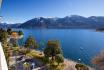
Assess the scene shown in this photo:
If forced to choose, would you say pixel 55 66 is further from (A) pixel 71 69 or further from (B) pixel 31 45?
(B) pixel 31 45

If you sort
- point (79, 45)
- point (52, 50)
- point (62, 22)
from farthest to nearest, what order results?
point (62, 22) < point (79, 45) < point (52, 50)

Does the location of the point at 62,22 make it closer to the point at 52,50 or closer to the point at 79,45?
the point at 79,45

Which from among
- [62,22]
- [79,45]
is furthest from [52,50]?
[62,22]

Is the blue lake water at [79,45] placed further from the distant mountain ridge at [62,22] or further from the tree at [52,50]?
the distant mountain ridge at [62,22]

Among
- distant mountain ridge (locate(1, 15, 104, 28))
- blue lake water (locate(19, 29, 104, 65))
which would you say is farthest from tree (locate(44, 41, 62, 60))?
distant mountain ridge (locate(1, 15, 104, 28))

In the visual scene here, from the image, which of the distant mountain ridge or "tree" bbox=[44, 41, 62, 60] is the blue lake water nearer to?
"tree" bbox=[44, 41, 62, 60]

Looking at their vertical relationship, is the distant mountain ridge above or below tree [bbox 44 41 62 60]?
below

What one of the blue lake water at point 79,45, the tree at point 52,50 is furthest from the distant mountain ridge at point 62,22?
the tree at point 52,50

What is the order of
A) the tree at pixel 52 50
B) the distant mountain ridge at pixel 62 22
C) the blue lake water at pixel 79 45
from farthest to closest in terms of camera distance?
the distant mountain ridge at pixel 62 22
the blue lake water at pixel 79 45
the tree at pixel 52 50

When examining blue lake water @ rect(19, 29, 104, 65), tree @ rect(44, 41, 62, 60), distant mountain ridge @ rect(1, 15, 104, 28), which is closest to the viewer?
tree @ rect(44, 41, 62, 60)

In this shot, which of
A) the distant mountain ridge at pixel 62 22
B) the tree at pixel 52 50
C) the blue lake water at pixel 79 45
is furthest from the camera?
the distant mountain ridge at pixel 62 22

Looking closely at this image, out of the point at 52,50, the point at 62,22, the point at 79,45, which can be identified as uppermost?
the point at 52,50

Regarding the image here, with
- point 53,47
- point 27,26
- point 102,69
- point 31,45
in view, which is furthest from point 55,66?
point 27,26

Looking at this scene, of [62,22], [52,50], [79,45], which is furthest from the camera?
[62,22]
